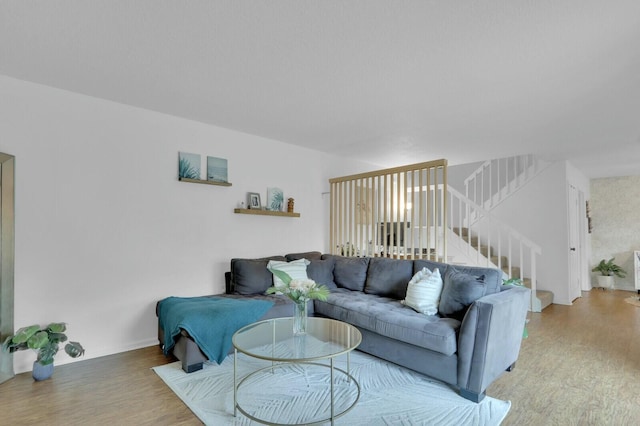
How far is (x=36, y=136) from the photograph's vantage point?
9.34 ft

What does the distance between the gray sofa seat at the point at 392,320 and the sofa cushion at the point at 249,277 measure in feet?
2.09

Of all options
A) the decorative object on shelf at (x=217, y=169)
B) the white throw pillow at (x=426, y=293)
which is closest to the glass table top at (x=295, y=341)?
the white throw pillow at (x=426, y=293)

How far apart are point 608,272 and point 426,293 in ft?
20.5

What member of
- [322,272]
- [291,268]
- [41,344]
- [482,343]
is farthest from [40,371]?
[482,343]

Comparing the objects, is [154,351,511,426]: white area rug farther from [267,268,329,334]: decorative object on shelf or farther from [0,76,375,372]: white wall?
[0,76,375,372]: white wall

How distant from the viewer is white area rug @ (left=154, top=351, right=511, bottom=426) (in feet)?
6.67

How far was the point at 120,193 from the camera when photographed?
3250 mm

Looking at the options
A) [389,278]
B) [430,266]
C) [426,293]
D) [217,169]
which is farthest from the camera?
[217,169]

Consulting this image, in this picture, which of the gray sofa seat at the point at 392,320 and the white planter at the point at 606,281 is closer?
the gray sofa seat at the point at 392,320

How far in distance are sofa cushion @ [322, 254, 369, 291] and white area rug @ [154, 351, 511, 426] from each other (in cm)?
118

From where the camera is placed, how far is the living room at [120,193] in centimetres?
277

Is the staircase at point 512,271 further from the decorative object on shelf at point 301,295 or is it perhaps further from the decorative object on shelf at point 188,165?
the decorative object on shelf at point 188,165

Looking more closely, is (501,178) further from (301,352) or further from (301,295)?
(301,352)

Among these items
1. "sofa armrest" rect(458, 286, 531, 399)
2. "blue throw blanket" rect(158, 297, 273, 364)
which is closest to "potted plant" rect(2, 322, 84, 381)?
"blue throw blanket" rect(158, 297, 273, 364)
